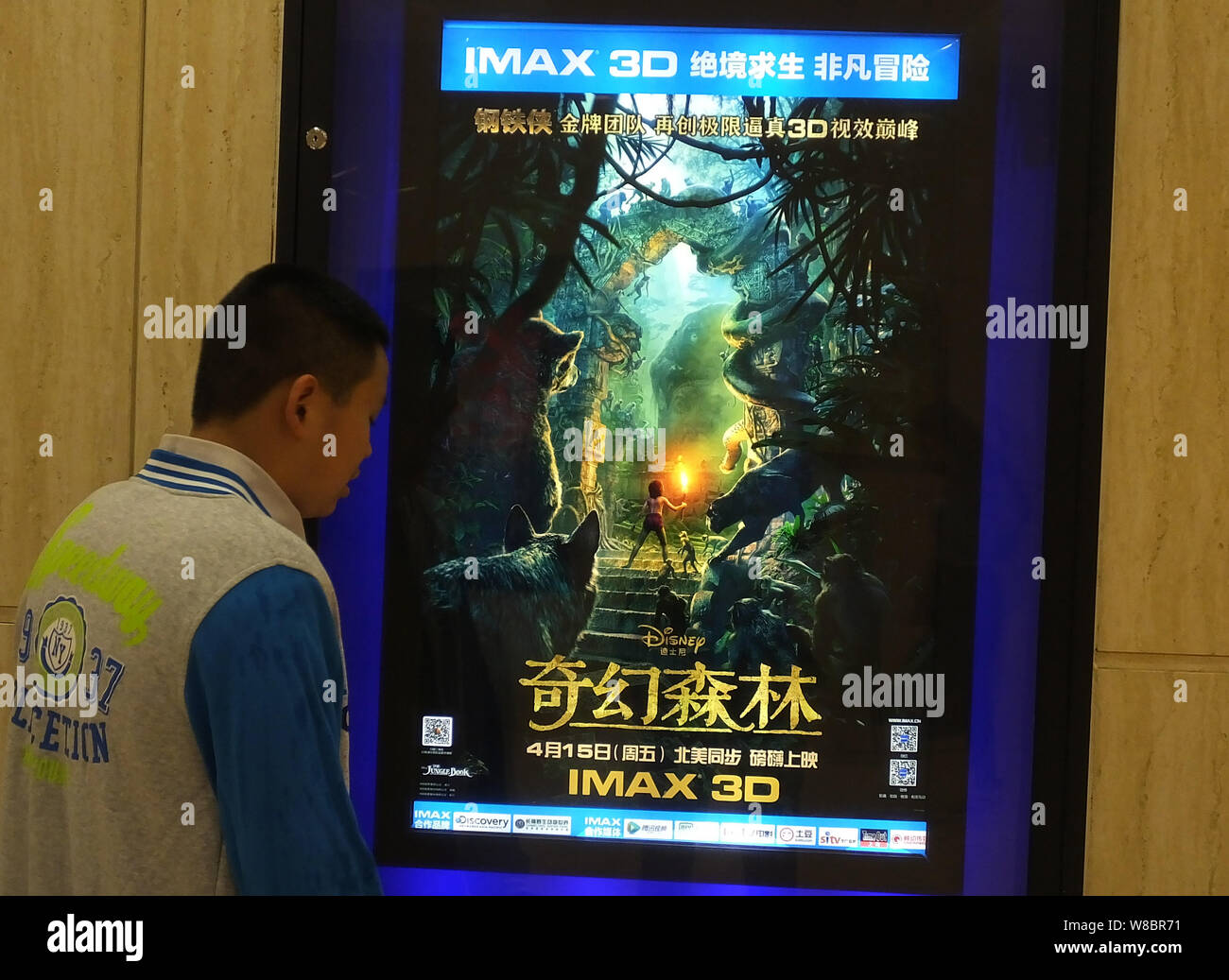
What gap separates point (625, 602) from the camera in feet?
6.66

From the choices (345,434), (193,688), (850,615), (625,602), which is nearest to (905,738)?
(850,615)

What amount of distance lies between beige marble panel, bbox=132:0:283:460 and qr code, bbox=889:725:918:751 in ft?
4.79

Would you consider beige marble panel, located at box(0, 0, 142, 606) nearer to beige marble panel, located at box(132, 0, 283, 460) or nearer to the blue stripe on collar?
beige marble panel, located at box(132, 0, 283, 460)

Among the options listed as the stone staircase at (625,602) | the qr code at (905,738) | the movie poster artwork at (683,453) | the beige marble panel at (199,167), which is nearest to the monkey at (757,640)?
the movie poster artwork at (683,453)

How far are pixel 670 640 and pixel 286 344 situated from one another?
0.95m

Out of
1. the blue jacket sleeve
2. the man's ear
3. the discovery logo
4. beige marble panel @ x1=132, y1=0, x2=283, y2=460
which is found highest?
beige marble panel @ x1=132, y1=0, x2=283, y2=460

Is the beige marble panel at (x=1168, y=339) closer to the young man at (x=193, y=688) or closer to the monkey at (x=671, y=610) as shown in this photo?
the monkey at (x=671, y=610)

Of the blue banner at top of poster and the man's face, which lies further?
the blue banner at top of poster

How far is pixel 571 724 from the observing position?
6.62ft

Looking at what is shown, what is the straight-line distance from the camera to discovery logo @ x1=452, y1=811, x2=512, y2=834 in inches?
79.4

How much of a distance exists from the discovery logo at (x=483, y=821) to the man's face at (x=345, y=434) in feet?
A: 2.60

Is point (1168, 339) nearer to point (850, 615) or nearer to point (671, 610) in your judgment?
point (850, 615)

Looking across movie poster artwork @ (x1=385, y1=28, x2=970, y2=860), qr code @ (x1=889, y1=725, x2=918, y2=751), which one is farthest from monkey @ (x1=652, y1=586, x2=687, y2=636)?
qr code @ (x1=889, y1=725, x2=918, y2=751)

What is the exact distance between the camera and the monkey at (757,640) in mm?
2000
